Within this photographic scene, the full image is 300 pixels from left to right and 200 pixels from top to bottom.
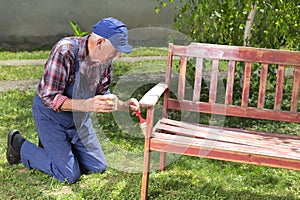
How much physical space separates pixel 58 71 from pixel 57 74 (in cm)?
2

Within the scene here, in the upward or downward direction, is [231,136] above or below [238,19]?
below

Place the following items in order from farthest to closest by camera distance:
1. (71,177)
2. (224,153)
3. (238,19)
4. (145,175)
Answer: (238,19), (71,177), (145,175), (224,153)

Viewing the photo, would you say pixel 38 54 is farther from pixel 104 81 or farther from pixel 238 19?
pixel 104 81

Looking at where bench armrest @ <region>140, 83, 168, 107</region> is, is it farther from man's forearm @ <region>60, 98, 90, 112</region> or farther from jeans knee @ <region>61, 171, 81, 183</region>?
jeans knee @ <region>61, 171, 81, 183</region>

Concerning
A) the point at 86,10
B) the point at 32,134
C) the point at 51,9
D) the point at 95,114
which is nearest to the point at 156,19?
the point at 86,10

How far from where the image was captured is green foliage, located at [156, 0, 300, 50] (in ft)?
16.4

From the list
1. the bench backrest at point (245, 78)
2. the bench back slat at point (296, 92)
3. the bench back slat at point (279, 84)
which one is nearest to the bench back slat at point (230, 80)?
the bench backrest at point (245, 78)

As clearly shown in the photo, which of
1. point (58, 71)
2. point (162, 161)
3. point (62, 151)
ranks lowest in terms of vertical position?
point (162, 161)

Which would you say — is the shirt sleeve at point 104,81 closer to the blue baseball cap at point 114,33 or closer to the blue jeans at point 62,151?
the blue jeans at point 62,151

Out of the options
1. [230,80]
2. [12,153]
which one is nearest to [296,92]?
[230,80]

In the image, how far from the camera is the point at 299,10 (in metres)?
5.30

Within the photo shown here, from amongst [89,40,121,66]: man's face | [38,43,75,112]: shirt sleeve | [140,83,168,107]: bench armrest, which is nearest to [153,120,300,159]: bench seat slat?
[140,83,168,107]: bench armrest

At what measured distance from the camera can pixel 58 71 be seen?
11.2 ft

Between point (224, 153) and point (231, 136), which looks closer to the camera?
point (224, 153)
